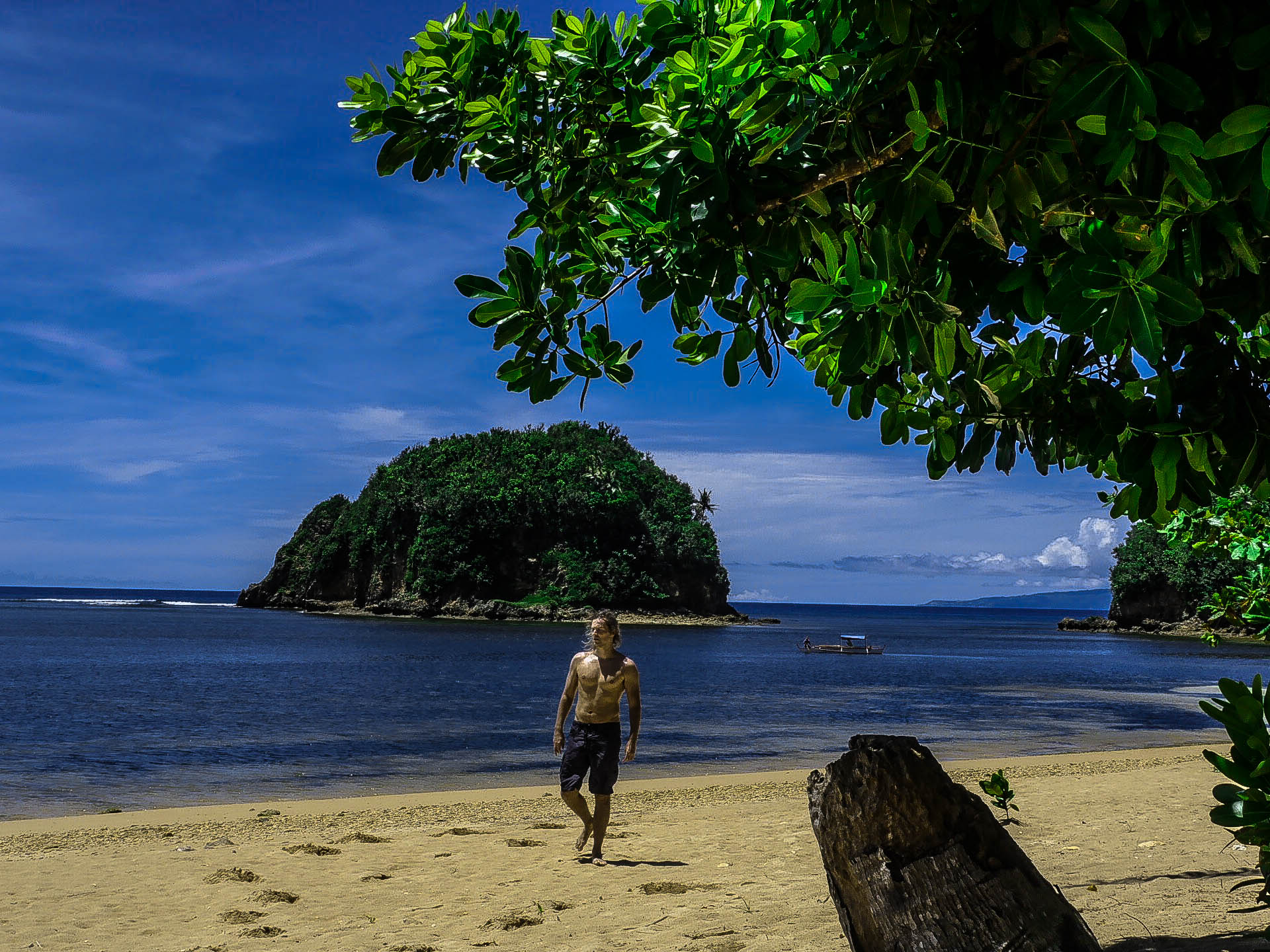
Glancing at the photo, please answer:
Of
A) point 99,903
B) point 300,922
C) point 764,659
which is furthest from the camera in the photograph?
point 764,659

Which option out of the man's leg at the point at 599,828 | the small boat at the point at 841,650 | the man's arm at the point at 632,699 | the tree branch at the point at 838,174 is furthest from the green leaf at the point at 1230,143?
the small boat at the point at 841,650

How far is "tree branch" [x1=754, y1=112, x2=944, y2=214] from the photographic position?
2652 mm

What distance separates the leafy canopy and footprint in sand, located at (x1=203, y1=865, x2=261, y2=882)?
7153mm

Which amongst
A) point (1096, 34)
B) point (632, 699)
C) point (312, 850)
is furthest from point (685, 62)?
point (312, 850)

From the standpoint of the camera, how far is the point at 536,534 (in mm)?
93375

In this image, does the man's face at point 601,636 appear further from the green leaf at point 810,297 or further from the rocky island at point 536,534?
the rocky island at point 536,534

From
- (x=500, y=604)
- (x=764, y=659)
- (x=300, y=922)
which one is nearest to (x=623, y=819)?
(x=300, y=922)

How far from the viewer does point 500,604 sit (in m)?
91.6

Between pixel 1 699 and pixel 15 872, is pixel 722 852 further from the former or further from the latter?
pixel 1 699

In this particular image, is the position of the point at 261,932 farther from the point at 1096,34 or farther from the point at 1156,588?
the point at 1156,588

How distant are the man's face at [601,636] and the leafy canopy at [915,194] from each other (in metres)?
5.16

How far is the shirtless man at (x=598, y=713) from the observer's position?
838 cm

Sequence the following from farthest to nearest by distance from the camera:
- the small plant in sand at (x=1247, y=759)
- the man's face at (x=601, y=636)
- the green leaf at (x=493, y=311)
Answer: the man's face at (x=601, y=636), the green leaf at (x=493, y=311), the small plant in sand at (x=1247, y=759)

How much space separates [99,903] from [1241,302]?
8574mm
